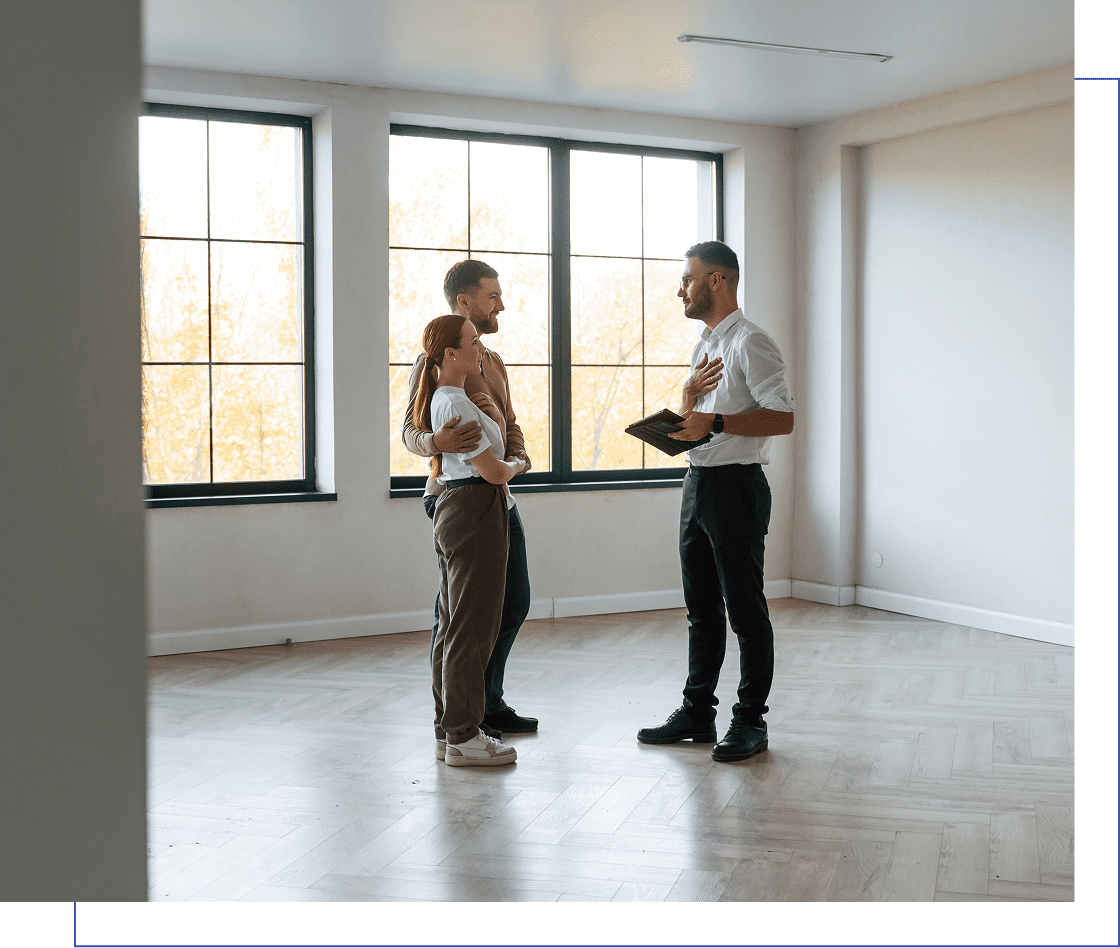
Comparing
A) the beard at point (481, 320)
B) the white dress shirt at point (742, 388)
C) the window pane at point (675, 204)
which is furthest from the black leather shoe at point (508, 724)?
Answer: the window pane at point (675, 204)

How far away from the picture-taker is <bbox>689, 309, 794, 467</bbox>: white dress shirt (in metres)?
3.78

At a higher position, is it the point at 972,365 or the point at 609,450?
the point at 972,365

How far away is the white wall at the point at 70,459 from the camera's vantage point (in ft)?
3.10

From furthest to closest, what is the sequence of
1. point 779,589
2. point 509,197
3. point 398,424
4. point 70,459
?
point 779,589 < point 509,197 < point 398,424 < point 70,459

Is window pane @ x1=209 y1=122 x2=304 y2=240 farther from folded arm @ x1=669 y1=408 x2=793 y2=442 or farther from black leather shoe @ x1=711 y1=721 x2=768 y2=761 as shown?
black leather shoe @ x1=711 y1=721 x2=768 y2=761

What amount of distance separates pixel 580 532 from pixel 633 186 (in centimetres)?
228

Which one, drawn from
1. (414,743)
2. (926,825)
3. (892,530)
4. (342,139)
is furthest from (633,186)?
(926,825)

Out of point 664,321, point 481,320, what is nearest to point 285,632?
point 481,320

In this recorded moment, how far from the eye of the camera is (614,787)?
358 cm

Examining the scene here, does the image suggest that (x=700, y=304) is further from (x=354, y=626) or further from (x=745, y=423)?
(x=354, y=626)

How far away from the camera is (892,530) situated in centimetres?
704

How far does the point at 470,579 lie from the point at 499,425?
0.55 meters

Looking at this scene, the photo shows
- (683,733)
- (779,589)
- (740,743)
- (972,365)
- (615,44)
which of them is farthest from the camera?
(779,589)

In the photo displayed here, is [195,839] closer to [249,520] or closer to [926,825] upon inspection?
[926,825]
